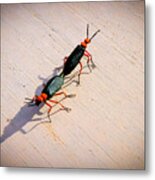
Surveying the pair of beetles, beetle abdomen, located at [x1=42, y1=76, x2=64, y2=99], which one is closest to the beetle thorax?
the pair of beetles

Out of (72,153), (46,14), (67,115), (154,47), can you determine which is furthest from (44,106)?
(154,47)

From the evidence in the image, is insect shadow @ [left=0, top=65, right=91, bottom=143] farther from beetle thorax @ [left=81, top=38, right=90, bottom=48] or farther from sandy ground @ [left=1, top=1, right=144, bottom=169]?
beetle thorax @ [left=81, top=38, right=90, bottom=48]

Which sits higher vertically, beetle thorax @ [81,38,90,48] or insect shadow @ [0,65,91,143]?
beetle thorax @ [81,38,90,48]

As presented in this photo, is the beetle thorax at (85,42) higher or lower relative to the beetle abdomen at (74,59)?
higher

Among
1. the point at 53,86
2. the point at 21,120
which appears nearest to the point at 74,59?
the point at 53,86

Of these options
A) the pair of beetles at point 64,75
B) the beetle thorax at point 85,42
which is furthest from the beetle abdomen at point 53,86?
the beetle thorax at point 85,42

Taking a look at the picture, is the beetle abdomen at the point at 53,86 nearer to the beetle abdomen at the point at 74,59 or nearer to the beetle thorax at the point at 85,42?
the beetle abdomen at the point at 74,59

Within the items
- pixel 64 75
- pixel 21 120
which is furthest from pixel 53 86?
pixel 21 120

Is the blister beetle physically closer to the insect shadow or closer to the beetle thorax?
the beetle thorax

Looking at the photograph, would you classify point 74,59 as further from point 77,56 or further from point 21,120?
point 21,120
